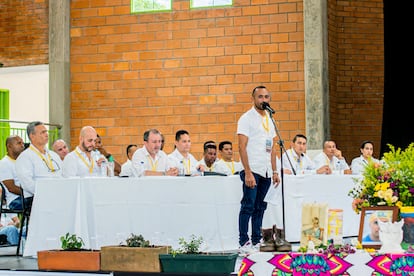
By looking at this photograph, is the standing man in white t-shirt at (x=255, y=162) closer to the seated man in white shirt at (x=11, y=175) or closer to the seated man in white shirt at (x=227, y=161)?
the seated man in white shirt at (x=11, y=175)

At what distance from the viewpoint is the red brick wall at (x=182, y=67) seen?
12078mm

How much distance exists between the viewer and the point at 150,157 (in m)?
8.32

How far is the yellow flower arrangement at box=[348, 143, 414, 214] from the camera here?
4.03m

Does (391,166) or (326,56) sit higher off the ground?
(326,56)

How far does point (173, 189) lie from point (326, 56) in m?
5.53

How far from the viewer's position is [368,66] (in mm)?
13547

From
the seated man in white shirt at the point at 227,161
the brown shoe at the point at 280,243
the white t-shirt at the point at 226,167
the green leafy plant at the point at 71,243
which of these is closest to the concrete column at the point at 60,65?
the seated man in white shirt at the point at 227,161

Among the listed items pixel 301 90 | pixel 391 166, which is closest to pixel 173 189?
pixel 391 166

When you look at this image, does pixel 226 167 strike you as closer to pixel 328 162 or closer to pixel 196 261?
pixel 328 162

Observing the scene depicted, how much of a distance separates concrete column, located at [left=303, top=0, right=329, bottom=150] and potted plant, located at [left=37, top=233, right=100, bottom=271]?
19.2ft

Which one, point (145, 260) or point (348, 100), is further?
point (348, 100)

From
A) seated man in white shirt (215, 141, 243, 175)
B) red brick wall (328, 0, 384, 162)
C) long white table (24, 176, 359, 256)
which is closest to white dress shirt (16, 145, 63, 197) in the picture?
long white table (24, 176, 359, 256)

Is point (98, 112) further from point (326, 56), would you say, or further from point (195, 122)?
point (326, 56)

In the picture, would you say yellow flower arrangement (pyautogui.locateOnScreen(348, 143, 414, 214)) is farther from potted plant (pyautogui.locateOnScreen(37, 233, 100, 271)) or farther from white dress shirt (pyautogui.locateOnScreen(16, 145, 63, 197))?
white dress shirt (pyautogui.locateOnScreen(16, 145, 63, 197))
